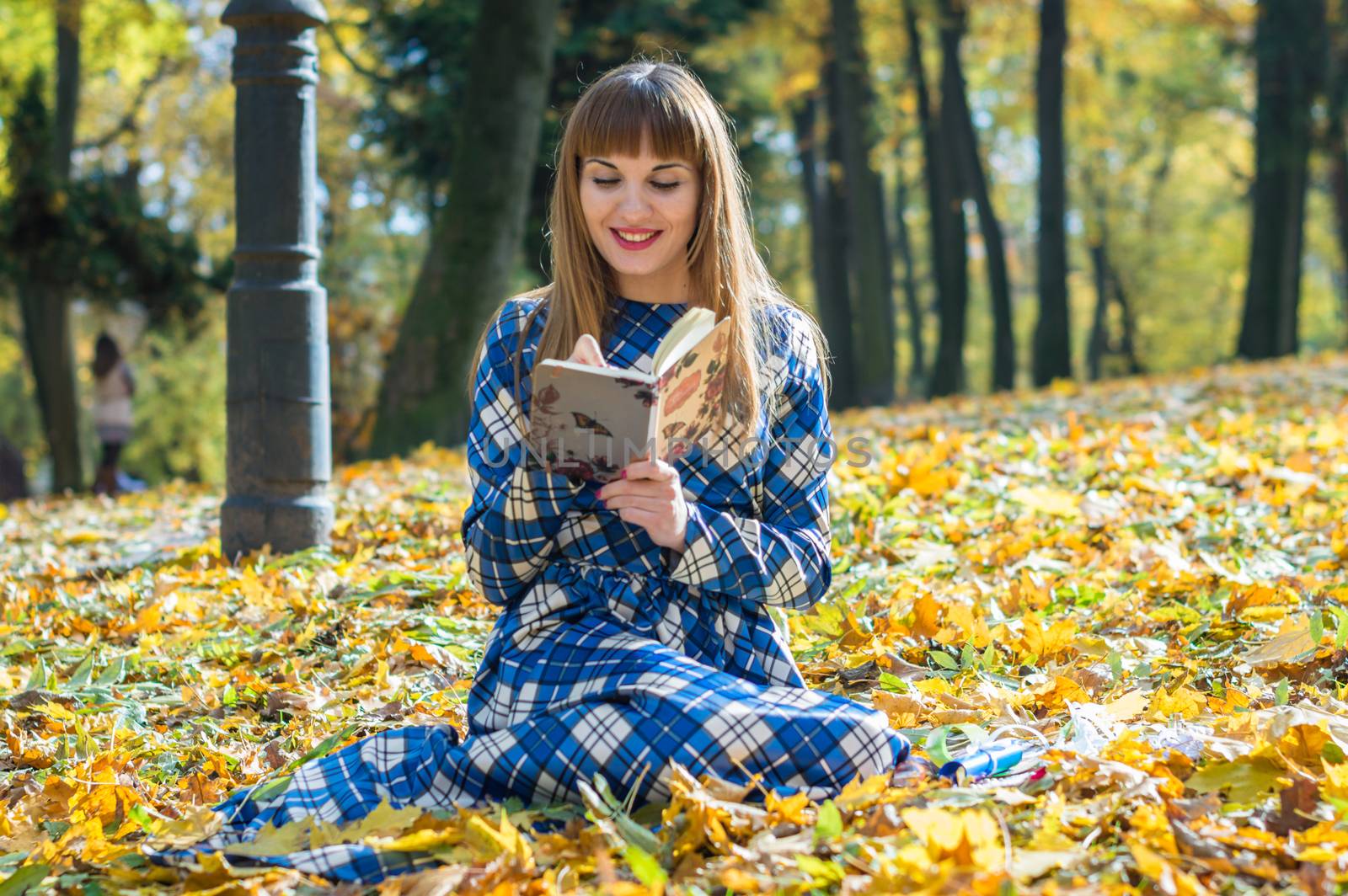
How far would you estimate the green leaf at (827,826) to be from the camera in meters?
2.14

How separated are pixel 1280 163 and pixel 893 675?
Answer: 552 inches

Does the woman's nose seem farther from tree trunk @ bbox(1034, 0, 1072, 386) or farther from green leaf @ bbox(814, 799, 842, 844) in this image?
tree trunk @ bbox(1034, 0, 1072, 386)

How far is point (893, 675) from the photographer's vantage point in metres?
3.43

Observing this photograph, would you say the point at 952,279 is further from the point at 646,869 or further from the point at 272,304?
the point at 646,869

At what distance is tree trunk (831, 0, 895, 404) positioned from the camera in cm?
1543

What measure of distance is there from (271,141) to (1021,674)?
11.3ft

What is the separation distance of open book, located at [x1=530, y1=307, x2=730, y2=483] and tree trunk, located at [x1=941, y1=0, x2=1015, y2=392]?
15080 millimetres

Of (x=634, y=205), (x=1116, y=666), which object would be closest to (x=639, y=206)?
(x=634, y=205)

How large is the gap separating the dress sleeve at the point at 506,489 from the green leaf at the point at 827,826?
778mm

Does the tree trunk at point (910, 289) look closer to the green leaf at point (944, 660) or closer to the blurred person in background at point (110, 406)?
the blurred person in background at point (110, 406)

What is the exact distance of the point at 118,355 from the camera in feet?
43.8

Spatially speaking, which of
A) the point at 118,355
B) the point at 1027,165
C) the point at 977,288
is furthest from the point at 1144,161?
the point at 118,355

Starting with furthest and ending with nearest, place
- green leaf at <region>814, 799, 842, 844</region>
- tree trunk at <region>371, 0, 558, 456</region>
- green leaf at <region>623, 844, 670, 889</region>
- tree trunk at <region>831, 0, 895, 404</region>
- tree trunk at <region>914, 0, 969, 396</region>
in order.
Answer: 1. tree trunk at <region>914, 0, 969, 396</region>
2. tree trunk at <region>831, 0, 895, 404</region>
3. tree trunk at <region>371, 0, 558, 456</region>
4. green leaf at <region>814, 799, 842, 844</region>
5. green leaf at <region>623, 844, 670, 889</region>

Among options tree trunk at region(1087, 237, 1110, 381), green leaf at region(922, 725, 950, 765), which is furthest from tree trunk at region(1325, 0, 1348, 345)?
green leaf at region(922, 725, 950, 765)
